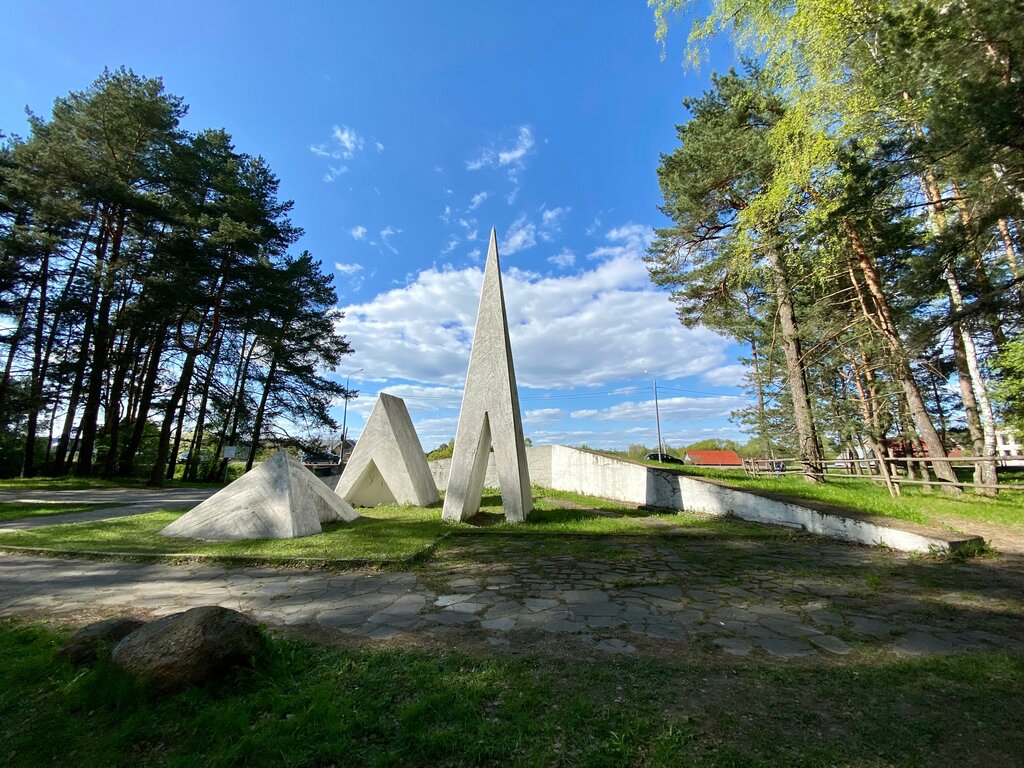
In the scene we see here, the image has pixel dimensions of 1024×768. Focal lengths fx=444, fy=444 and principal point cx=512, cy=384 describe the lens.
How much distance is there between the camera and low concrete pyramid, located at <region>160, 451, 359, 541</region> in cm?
715

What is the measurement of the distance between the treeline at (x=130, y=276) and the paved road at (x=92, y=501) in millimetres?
3943

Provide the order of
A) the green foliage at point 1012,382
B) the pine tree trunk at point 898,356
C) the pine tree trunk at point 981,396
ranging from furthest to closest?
1. the pine tree trunk at point 981,396
2. the pine tree trunk at point 898,356
3. the green foliage at point 1012,382

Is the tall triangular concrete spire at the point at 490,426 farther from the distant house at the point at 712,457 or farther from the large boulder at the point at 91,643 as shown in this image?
the distant house at the point at 712,457

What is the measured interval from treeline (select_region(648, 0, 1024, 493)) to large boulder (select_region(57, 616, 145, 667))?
10048 millimetres

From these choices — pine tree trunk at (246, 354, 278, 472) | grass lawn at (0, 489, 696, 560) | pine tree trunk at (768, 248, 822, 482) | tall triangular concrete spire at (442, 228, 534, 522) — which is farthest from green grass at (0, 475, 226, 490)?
pine tree trunk at (768, 248, 822, 482)

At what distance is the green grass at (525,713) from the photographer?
1.92 meters

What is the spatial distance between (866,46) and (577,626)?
992 centimetres

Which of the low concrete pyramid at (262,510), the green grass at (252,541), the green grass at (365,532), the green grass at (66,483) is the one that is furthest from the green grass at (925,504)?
the green grass at (66,483)

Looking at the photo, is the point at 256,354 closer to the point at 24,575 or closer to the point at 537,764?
the point at 24,575

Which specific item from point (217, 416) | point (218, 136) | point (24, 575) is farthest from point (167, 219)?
point (24, 575)

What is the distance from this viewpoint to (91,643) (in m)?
2.75

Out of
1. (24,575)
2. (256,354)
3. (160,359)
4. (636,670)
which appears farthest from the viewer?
(256,354)

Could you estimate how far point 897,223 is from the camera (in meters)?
10.2

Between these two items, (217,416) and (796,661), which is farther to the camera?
(217,416)
